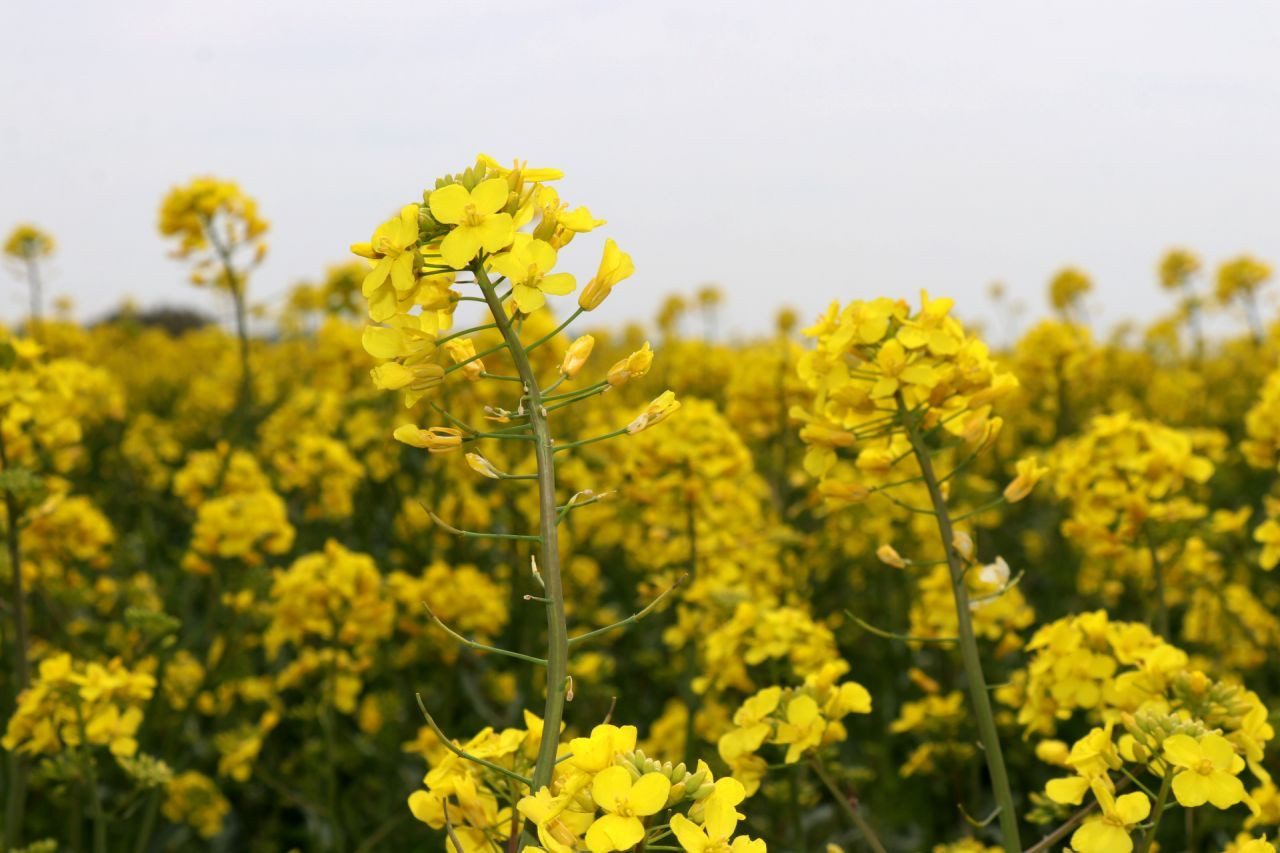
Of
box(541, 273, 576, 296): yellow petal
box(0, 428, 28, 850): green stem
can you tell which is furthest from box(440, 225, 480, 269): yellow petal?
box(0, 428, 28, 850): green stem

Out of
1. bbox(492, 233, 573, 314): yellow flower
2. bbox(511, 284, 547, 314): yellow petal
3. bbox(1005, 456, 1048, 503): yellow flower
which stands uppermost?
bbox(492, 233, 573, 314): yellow flower

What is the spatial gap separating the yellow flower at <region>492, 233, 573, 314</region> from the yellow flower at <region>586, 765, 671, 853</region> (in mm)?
656

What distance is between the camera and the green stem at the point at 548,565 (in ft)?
4.85

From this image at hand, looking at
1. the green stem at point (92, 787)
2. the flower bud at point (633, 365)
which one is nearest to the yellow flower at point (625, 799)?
the flower bud at point (633, 365)

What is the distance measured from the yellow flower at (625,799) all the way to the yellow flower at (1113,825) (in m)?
0.78

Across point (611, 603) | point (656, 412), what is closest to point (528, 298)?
point (656, 412)

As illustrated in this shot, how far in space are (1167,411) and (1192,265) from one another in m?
2.76

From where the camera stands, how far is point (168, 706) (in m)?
4.44

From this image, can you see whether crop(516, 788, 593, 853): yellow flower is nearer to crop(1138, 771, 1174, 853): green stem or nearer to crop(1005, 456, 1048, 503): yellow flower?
crop(1138, 771, 1174, 853): green stem

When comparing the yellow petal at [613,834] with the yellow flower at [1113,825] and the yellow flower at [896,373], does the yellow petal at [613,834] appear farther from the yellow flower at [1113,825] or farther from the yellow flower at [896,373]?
the yellow flower at [896,373]

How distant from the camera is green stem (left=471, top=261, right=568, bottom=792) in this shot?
1.48m

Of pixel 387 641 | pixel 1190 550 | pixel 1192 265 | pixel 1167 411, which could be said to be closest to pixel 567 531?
pixel 387 641

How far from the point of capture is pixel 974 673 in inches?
83.5

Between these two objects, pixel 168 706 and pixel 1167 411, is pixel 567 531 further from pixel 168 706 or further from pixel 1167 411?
pixel 1167 411
